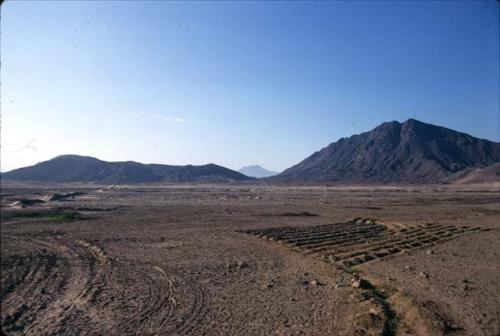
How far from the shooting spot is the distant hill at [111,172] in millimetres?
134625

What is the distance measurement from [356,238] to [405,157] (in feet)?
518

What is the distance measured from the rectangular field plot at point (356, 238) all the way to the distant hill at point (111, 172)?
120 meters

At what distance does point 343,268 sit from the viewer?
1328 cm

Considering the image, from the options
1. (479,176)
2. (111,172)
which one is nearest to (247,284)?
(479,176)

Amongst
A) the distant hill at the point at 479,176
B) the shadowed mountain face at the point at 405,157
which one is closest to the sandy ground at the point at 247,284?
the distant hill at the point at 479,176

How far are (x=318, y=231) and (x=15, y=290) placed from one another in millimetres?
15978

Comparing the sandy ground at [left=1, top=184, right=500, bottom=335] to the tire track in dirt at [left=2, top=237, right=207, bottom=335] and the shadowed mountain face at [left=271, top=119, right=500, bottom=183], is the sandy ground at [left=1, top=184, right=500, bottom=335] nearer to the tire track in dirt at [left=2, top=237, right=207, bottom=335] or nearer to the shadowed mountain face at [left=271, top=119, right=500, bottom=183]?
the tire track in dirt at [left=2, top=237, right=207, bottom=335]

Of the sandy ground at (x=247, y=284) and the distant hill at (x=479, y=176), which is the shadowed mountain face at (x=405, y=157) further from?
the sandy ground at (x=247, y=284)

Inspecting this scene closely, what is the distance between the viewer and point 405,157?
16875 centimetres

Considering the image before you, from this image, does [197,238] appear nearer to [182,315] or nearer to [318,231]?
[318,231]

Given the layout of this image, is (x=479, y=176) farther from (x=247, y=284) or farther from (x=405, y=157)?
(x=247, y=284)

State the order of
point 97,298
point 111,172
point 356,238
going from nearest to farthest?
point 97,298 → point 356,238 → point 111,172

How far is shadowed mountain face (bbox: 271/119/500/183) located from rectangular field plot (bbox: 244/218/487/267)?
118m

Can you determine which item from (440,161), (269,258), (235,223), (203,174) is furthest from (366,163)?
(269,258)
